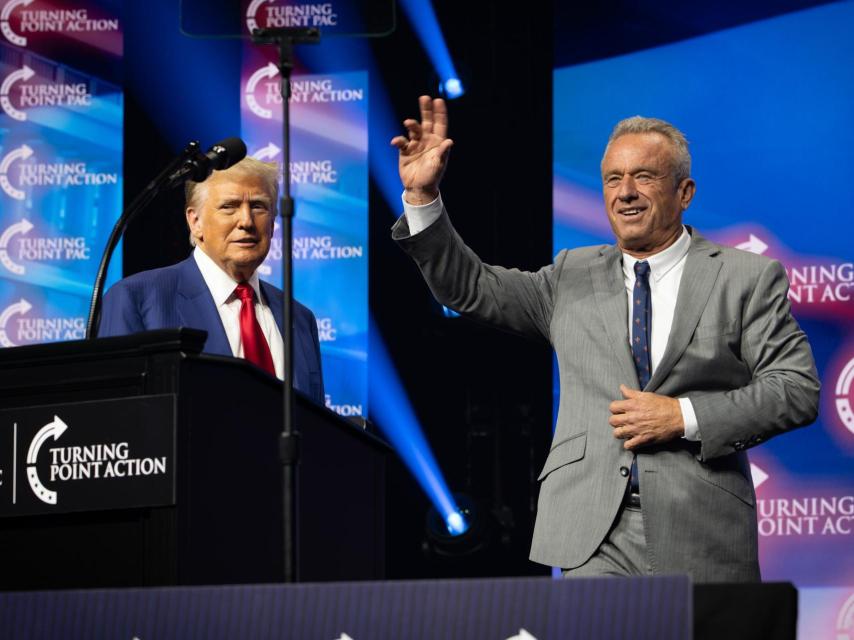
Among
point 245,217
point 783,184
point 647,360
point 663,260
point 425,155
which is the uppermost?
point 783,184

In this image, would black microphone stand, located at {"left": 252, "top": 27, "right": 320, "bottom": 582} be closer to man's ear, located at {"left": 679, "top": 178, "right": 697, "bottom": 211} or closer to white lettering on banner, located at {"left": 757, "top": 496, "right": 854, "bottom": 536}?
man's ear, located at {"left": 679, "top": 178, "right": 697, "bottom": 211}

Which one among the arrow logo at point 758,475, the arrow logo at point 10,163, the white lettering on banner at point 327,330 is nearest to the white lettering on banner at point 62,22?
the arrow logo at point 10,163

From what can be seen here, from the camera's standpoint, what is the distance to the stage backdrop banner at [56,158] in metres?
5.97

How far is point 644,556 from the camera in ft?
9.22

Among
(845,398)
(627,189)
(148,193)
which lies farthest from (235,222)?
(845,398)

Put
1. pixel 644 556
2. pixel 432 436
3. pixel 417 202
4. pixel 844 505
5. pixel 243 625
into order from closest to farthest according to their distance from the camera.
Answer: pixel 243 625 → pixel 644 556 → pixel 417 202 → pixel 844 505 → pixel 432 436

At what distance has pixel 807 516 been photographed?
17.1 feet

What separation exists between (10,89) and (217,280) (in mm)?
2913

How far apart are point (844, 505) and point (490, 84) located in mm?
2262

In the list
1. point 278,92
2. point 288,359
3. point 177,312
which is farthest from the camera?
point 278,92

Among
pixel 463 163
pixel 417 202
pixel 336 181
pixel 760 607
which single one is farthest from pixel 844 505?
pixel 760 607

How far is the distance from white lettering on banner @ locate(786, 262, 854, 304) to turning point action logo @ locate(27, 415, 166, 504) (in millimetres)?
3502

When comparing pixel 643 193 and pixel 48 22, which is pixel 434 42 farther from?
pixel 643 193

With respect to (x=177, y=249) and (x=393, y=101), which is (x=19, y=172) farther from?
(x=393, y=101)
